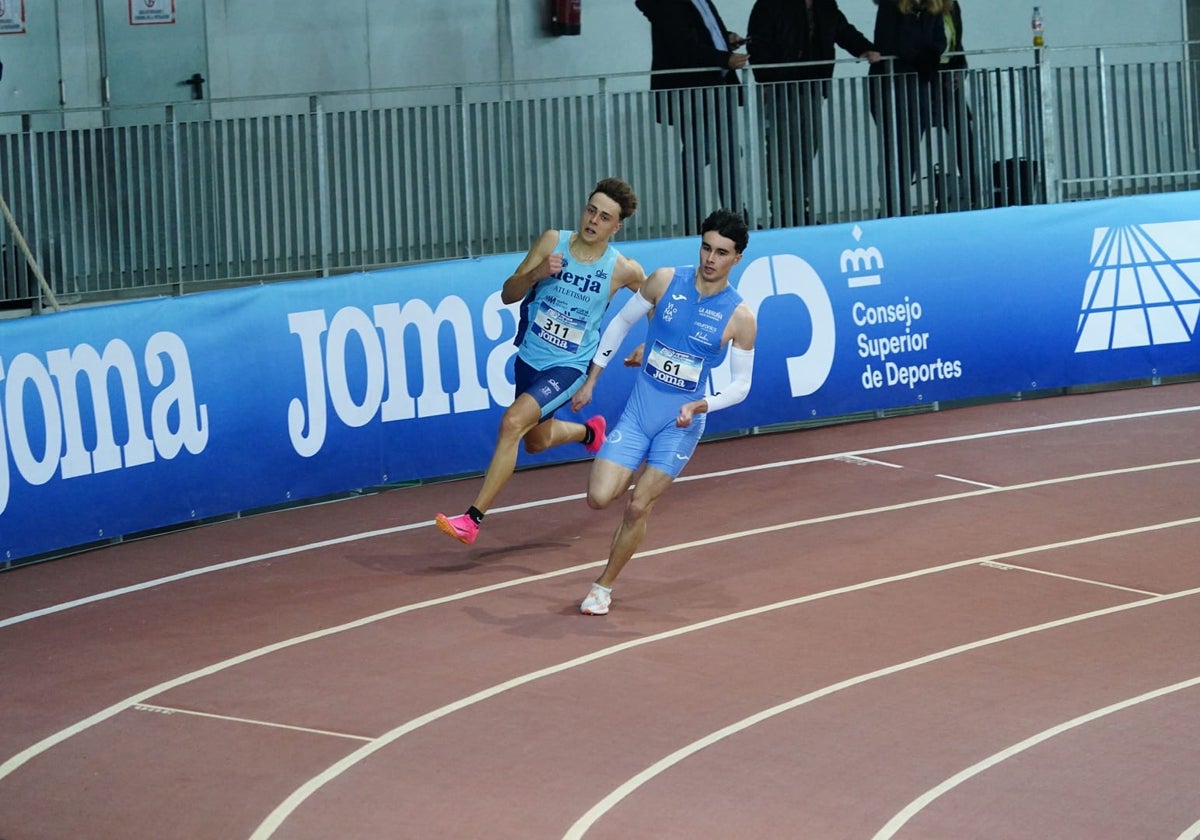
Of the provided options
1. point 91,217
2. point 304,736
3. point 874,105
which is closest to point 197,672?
point 304,736

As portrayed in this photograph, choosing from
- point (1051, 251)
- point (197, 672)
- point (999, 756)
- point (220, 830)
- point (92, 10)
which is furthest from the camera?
point (92, 10)

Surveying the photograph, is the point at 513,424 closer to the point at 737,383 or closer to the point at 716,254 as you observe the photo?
the point at 737,383

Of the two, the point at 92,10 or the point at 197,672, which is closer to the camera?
the point at 197,672

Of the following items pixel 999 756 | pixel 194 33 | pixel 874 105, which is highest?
pixel 194 33

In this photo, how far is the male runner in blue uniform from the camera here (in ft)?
33.9

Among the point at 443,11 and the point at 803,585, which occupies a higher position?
the point at 443,11

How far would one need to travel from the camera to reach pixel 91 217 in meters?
14.1

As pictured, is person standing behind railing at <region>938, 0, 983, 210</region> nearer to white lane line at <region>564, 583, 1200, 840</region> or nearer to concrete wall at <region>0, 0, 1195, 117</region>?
concrete wall at <region>0, 0, 1195, 117</region>

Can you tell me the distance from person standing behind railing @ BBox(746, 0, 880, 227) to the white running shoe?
6.41m

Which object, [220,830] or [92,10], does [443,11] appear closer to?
[92,10]

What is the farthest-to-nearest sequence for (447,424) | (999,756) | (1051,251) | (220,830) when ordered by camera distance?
1. (1051,251)
2. (447,424)
3. (999,756)
4. (220,830)

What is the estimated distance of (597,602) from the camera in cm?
1033

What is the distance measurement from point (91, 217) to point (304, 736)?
6.94 m

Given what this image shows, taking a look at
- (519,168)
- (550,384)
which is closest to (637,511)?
(550,384)
